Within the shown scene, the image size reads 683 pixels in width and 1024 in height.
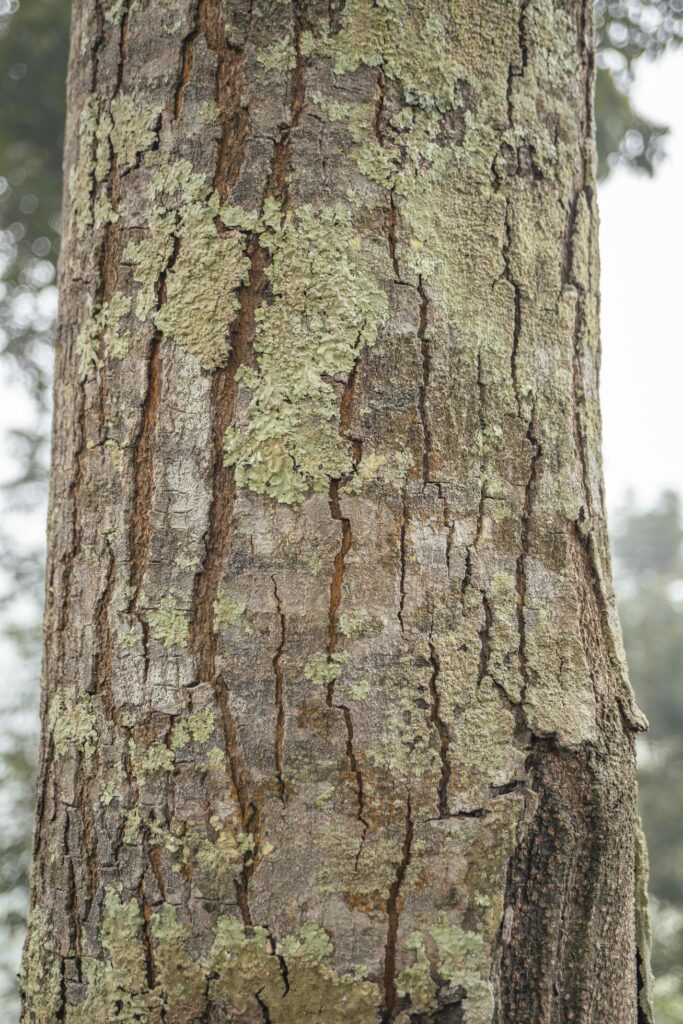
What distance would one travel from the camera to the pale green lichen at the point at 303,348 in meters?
0.98

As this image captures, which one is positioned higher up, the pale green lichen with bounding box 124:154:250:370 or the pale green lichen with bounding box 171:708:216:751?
the pale green lichen with bounding box 124:154:250:370

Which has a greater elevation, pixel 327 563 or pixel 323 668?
pixel 327 563

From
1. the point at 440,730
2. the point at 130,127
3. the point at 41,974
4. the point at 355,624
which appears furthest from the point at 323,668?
the point at 130,127

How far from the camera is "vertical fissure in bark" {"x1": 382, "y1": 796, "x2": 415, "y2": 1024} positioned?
93cm

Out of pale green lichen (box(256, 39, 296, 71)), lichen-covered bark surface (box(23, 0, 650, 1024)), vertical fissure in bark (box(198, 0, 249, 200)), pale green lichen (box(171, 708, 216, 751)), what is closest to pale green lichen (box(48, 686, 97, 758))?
lichen-covered bark surface (box(23, 0, 650, 1024))

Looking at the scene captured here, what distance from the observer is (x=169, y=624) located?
990mm

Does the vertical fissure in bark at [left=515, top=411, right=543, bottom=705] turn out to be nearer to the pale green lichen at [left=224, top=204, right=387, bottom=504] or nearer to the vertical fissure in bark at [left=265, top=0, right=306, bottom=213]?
the pale green lichen at [left=224, top=204, right=387, bottom=504]

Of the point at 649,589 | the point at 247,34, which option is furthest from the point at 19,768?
the point at 649,589

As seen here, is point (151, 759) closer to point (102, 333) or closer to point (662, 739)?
point (102, 333)

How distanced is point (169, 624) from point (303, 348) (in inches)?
15.5

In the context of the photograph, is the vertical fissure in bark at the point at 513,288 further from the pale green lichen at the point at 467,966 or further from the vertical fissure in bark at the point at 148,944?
the vertical fissure in bark at the point at 148,944

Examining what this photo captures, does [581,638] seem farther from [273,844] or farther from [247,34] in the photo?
[247,34]

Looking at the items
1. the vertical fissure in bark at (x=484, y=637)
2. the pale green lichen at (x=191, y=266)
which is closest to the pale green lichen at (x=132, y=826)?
the vertical fissure in bark at (x=484, y=637)

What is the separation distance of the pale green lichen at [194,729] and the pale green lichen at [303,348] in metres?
0.29
